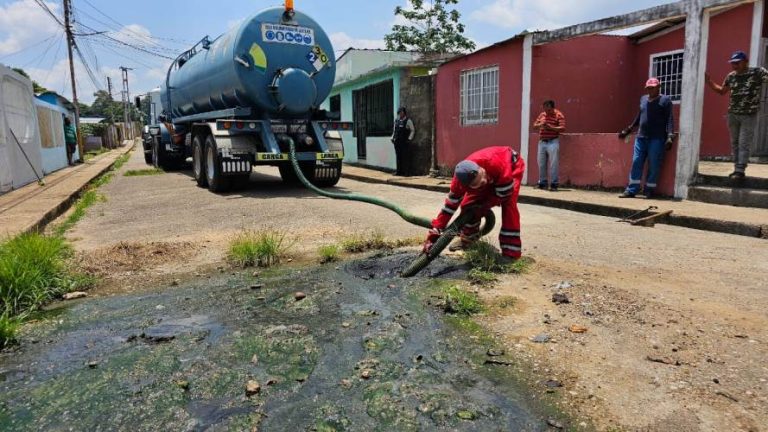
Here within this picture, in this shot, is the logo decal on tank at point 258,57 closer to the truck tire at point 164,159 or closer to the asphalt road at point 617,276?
the asphalt road at point 617,276

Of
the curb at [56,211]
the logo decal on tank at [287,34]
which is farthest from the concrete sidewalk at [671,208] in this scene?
the curb at [56,211]

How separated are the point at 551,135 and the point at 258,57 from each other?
5.11 metres

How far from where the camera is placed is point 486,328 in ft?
10.5

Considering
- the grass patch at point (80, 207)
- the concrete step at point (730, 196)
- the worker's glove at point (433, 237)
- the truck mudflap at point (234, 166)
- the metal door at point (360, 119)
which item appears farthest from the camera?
the metal door at point (360, 119)

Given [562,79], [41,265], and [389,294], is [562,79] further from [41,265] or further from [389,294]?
[41,265]

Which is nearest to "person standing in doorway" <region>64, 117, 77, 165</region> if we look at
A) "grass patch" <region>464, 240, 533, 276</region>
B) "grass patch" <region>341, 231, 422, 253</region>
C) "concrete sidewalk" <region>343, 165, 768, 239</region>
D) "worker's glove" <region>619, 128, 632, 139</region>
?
"concrete sidewalk" <region>343, 165, 768, 239</region>

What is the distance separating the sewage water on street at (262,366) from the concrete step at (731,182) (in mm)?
5242

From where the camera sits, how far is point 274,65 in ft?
30.7

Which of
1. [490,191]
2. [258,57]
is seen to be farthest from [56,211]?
[490,191]

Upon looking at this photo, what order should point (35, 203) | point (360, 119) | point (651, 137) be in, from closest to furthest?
point (651, 137) → point (35, 203) → point (360, 119)

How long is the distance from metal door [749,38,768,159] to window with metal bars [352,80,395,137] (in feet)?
25.6

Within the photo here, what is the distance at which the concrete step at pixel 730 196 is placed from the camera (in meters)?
6.77

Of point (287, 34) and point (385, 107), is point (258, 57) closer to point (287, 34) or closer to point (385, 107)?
point (287, 34)

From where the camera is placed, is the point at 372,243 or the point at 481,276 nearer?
the point at 481,276
